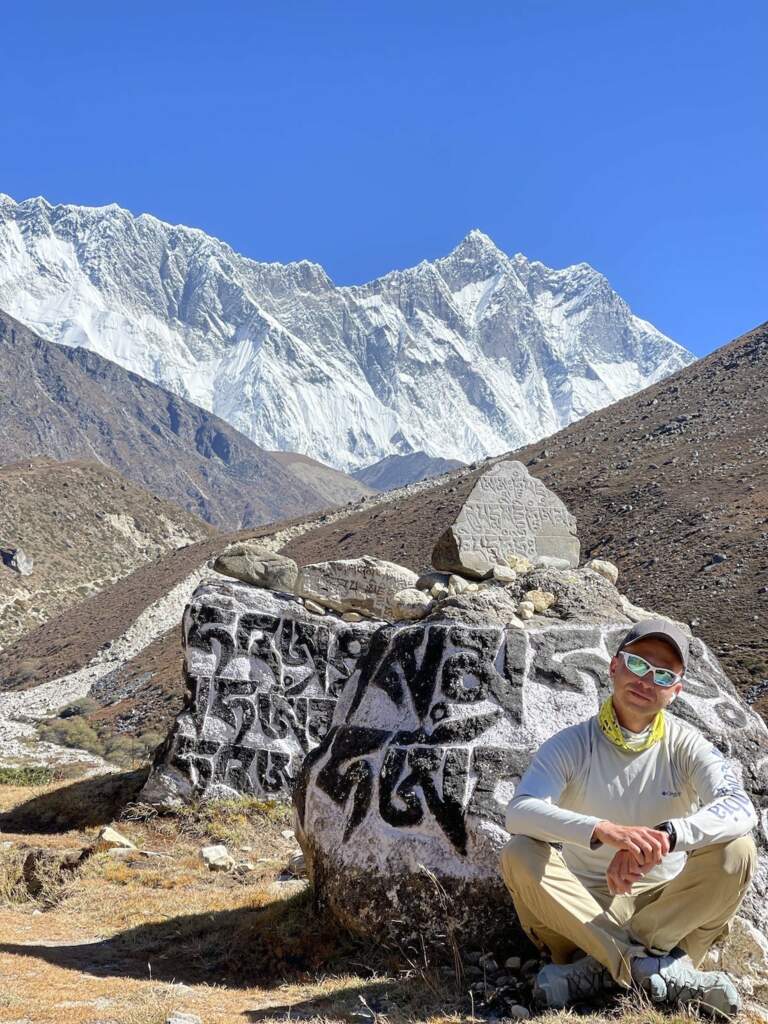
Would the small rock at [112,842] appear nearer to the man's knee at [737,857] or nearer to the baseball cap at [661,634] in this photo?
the baseball cap at [661,634]

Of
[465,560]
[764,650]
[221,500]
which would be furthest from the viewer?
[221,500]

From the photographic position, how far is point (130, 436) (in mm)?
170500

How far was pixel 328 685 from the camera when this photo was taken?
13180 millimetres

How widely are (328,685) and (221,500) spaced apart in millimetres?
160815

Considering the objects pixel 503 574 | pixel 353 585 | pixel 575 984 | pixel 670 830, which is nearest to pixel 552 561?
pixel 353 585

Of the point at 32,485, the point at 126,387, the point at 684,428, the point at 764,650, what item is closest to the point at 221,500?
the point at 126,387

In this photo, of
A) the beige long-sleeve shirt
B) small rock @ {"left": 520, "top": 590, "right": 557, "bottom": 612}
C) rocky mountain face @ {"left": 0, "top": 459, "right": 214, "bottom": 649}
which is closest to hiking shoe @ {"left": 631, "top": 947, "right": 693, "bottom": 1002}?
the beige long-sleeve shirt

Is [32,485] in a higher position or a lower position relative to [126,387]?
lower

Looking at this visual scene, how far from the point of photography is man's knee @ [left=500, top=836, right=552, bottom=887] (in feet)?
15.3

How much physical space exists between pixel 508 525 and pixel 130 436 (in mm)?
162037

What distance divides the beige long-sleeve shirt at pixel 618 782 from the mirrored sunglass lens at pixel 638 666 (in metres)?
0.32

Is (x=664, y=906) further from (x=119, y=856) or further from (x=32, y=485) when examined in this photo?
(x=32, y=485)

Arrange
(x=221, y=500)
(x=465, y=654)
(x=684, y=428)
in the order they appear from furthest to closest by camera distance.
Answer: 1. (x=221, y=500)
2. (x=684, y=428)
3. (x=465, y=654)

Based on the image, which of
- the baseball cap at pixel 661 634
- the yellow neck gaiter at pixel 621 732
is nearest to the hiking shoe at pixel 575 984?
the yellow neck gaiter at pixel 621 732
